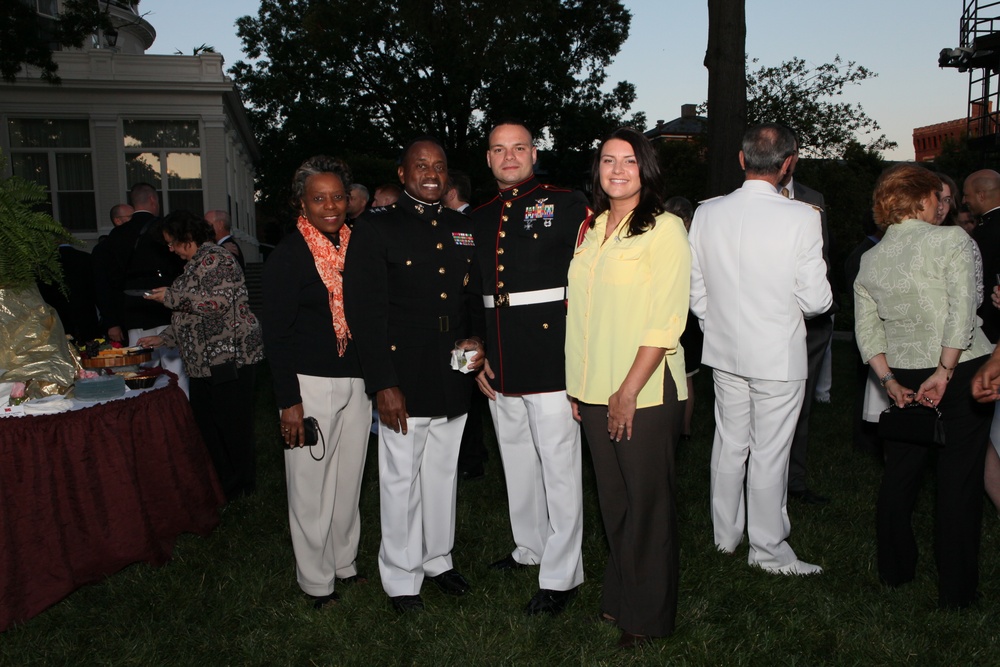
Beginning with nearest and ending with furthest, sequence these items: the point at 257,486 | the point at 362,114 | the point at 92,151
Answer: the point at 257,486, the point at 92,151, the point at 362,114

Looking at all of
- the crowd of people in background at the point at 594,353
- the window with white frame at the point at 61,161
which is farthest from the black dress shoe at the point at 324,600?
the window with white frame at the point at 61,161

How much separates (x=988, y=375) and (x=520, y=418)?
2.09 metres

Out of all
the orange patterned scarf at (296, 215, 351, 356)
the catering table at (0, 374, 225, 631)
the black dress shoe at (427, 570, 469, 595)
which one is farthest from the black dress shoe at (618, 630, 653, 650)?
the catering table at (0, 374, 225, 631)

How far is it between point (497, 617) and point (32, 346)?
2861 mm

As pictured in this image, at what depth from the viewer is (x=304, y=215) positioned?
394cm

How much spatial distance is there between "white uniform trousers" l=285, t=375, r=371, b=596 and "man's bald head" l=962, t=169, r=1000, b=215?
13.2 ft

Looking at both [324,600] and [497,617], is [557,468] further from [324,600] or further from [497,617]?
[324,600]

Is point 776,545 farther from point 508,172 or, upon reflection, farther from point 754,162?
point 508,172

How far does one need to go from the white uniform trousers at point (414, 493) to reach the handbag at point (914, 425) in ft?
6.68

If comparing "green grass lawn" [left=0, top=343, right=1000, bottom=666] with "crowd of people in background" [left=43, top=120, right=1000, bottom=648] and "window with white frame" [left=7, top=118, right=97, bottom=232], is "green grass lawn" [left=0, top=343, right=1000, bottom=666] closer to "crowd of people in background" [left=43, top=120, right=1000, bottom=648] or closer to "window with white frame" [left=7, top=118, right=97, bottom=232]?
"crowd of people in background" [left=43, top=120, right=1000, bottom=648]

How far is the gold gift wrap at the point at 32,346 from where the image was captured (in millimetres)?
4137

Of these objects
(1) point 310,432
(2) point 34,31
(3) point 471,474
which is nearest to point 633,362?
(1) point 310,432

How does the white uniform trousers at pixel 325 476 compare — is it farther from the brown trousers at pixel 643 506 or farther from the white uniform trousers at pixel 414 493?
the brown trousers at pixel 643 506

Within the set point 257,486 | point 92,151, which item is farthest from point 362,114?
point 257,486
